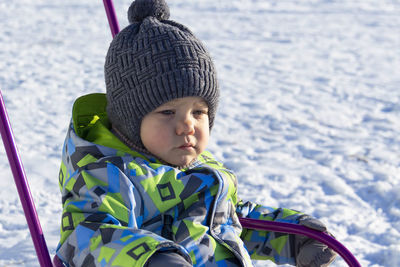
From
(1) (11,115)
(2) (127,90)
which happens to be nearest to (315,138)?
(1) (11,115)

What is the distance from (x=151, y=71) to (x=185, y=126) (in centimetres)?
19

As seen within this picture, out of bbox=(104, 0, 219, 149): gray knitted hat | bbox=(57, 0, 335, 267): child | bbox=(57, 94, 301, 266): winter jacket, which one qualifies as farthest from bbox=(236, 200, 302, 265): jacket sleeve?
bbox=(104, 0, 219, 149): gray knitted hat

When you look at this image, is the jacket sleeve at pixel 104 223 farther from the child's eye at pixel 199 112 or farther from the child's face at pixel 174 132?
the child's eye at pixel 199 112

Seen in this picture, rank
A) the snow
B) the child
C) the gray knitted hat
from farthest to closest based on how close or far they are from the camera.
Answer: the snow, the gray knitted hat, the child

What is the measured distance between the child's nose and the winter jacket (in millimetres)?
111

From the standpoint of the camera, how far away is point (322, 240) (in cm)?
189

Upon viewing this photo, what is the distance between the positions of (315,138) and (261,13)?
496 cm

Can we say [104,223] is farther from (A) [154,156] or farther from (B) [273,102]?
(B) [273,102]

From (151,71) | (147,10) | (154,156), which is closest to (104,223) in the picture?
(154,156)

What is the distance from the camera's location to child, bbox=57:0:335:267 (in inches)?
61.7

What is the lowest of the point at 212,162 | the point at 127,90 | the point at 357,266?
the point at 357,266

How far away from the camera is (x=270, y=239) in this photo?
200 centimetres

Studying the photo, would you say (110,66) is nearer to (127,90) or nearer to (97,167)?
(127,90)

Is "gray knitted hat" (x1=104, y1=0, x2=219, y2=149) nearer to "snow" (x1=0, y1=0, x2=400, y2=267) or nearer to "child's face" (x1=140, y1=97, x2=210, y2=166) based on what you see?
"child's face" (x1=140, y1=97, x2=210, y2=166)
